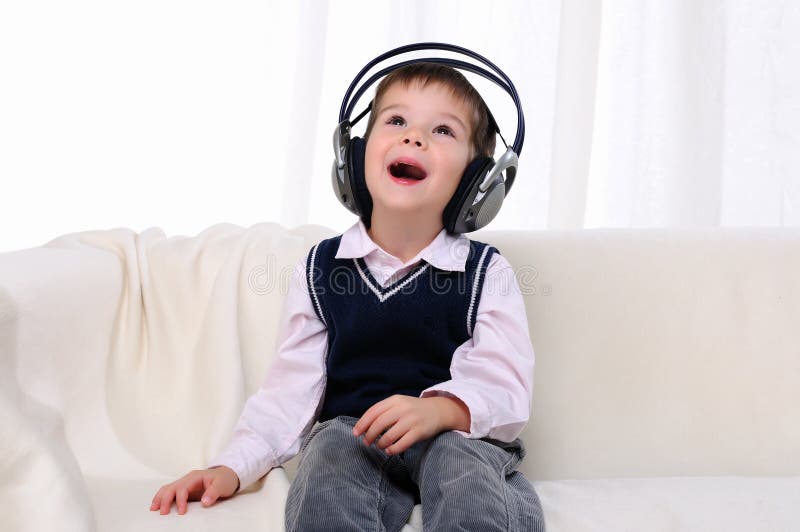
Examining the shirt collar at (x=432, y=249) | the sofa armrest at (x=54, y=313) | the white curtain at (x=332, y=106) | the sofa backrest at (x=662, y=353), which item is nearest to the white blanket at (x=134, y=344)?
the sofa armrest at (x=54, y=313)

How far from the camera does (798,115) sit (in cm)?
213

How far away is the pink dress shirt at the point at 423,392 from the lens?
3.80ft

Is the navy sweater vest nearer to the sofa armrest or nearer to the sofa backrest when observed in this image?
the sofa backrest

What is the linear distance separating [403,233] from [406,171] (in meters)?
0.10

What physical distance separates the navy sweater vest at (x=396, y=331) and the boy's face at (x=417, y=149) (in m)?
0.11

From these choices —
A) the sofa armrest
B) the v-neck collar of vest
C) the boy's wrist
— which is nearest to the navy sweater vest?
the v-neck collar of vest

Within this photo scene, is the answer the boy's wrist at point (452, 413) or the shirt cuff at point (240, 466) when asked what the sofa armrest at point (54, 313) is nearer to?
the shirt cuff at point (240, 466)

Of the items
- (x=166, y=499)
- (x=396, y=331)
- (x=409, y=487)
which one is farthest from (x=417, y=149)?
(x=166, y=499)

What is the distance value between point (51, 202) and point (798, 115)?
204 centimetres

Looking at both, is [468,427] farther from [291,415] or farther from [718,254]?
[718,254]

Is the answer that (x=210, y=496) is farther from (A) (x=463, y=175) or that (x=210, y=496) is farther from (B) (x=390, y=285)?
(A) (x=463, y=175)

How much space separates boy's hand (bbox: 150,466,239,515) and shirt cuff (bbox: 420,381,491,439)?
0.29m

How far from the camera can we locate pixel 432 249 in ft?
4.21

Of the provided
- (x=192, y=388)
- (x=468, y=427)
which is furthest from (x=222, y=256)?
(x=468, y=427)
